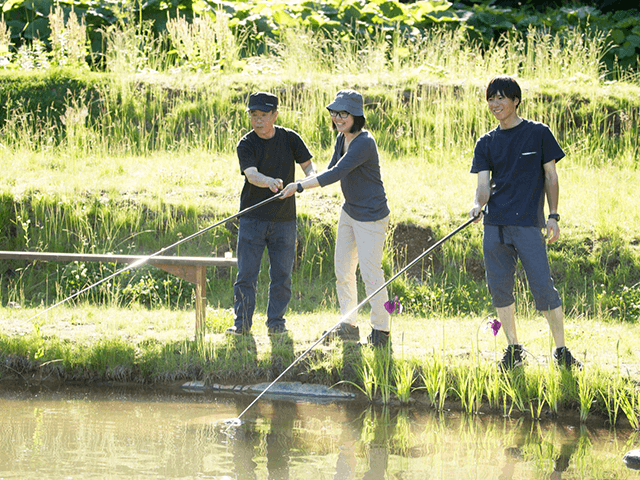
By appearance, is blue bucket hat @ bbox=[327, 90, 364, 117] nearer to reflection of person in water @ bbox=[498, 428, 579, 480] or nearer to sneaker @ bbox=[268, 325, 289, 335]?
sneaker @ bbox=[268, 325, 289, 335]

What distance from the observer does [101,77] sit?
10281 mm

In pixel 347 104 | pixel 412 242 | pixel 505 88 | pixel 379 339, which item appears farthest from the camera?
pixel 412 242

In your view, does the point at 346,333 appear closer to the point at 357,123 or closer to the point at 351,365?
the point at 351,365

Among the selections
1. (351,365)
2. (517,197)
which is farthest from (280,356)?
(517,197)

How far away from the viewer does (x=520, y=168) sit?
15.2ft

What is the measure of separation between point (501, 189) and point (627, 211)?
354 cm

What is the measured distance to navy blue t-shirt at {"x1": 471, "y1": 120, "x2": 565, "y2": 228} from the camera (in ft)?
15.1

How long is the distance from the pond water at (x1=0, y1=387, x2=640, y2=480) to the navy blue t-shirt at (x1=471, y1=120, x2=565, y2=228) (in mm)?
1271

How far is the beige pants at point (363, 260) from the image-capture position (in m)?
5.17

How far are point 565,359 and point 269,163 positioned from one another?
2471 millimetres

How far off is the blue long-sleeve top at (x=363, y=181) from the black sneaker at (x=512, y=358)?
4.05 feet

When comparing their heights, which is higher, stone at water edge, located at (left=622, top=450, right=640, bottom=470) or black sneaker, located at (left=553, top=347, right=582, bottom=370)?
black sneaker, located at (left=553, top=347, right=582, bottom=370)

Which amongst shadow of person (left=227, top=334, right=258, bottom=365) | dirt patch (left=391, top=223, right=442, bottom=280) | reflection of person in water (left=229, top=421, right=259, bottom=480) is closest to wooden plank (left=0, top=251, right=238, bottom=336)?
shadow of person (left=227, top=334, right=258, bottom=365)

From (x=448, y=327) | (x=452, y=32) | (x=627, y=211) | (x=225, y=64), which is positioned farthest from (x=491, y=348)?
(x=452, y=32)
